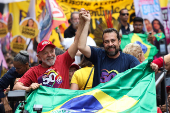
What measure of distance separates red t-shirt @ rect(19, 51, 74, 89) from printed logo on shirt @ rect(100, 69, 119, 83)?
0.50m

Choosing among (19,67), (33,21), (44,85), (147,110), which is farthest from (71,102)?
(33,21)

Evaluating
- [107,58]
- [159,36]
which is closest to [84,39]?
[107,58]

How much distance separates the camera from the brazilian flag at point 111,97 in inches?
132

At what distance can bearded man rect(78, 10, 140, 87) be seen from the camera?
13.0 feet

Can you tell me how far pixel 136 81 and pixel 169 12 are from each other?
158 inches

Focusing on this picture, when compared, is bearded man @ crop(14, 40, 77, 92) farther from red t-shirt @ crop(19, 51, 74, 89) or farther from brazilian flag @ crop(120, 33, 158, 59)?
brazilian flag @ crop(120, 33, 158, 59)

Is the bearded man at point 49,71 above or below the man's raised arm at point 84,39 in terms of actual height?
below

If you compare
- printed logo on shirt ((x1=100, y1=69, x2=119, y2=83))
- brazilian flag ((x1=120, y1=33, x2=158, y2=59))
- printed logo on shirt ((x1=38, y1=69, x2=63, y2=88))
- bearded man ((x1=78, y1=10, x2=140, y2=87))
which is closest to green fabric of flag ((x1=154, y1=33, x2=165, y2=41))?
brazilian flag ((x1=120, y1=33, x2=158, y2=59))

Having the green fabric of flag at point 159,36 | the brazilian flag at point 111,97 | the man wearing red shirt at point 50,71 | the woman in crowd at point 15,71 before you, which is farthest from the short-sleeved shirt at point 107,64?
the green fabric of flag at point 159,36

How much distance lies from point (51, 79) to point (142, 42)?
3268mm

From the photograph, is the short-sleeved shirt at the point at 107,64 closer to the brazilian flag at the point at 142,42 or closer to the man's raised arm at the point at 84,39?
the man's raised arm at the point at 84,39

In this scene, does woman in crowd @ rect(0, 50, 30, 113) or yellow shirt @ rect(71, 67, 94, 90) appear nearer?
yellow shirt @ rect(71, 67, 94, 90)

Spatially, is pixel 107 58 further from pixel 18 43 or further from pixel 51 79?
pixel 18 43

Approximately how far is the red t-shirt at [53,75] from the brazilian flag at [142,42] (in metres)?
2.78
